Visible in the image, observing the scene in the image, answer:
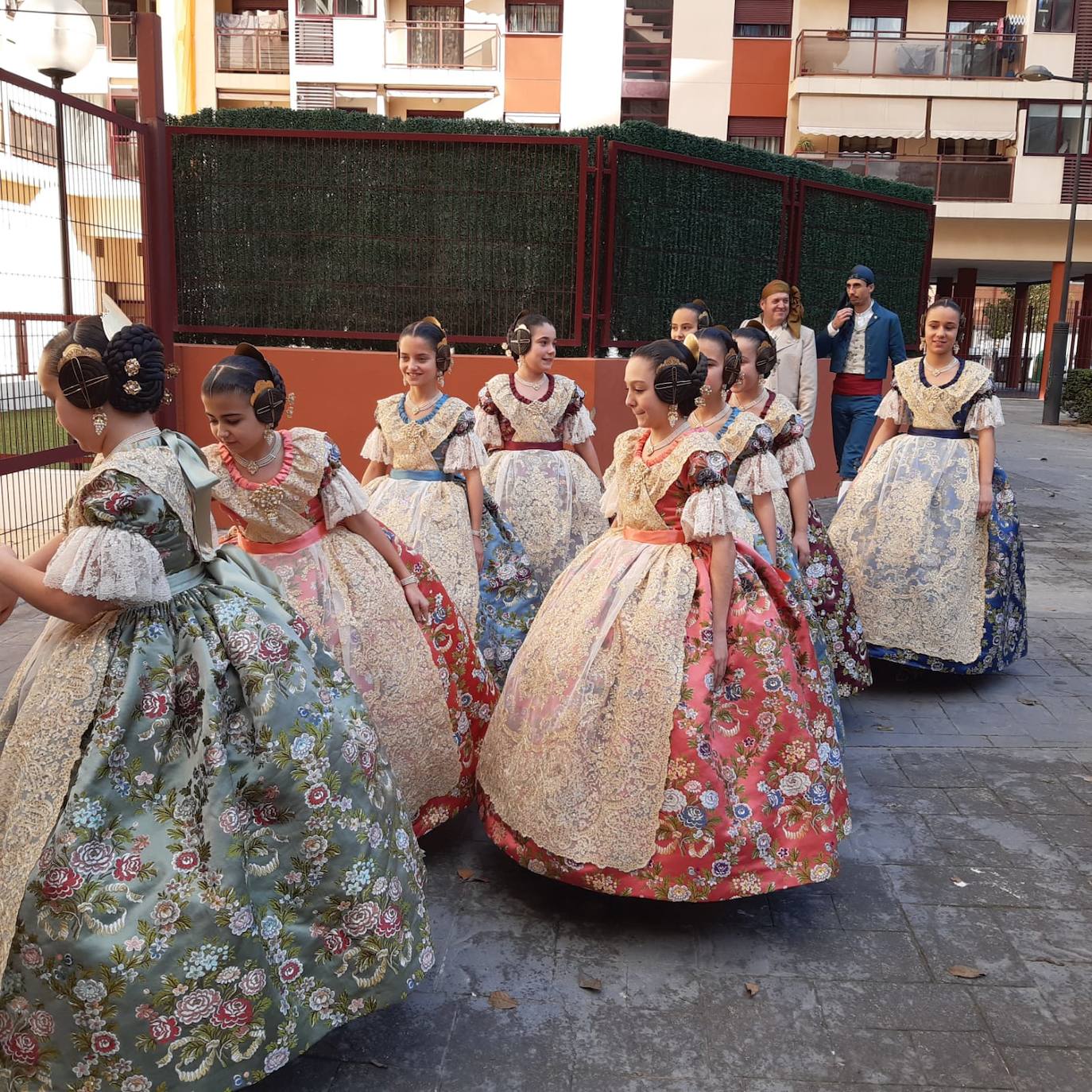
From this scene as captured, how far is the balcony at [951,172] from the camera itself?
25.4 m

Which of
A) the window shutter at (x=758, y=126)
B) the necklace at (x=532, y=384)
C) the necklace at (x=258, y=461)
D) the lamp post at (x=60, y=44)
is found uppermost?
the window shutter at (x=758, y=126)

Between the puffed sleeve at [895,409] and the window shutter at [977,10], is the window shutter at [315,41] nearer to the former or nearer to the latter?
the window shutter at [977,10]

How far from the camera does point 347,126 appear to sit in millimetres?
8961

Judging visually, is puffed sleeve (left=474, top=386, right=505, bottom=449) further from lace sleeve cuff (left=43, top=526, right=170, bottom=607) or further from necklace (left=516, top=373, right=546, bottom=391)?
lace sleeve cuff (left=43, top=526, right=170, bottom=607)

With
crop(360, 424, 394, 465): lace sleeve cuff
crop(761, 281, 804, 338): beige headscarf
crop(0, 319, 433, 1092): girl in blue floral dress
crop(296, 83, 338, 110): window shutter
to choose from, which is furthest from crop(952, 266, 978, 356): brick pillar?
crop(0, 319, 433, 1092): girl in blue floral dress

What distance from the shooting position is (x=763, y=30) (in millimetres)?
26500

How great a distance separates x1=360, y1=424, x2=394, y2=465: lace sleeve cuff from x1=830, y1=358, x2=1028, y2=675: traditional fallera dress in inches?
102

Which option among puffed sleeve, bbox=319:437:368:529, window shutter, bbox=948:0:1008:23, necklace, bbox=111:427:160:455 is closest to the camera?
necklace, bbox=111:427:160:455

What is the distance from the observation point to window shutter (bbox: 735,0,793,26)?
2620 centimetres

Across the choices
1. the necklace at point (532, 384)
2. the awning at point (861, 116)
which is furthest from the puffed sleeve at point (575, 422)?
the awning at point (861, 116)

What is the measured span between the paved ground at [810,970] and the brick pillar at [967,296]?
26.0 m

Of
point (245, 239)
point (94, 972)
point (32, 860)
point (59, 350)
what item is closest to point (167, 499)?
point (59, 350)

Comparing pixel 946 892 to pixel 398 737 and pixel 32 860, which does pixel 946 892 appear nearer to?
pixel 398 737

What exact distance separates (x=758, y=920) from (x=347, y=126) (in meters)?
7.40
